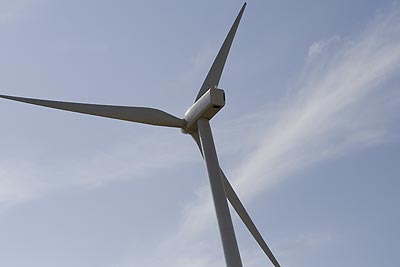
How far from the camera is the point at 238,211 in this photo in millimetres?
30469

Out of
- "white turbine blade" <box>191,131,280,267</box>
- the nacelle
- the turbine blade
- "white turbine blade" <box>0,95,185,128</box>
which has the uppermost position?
the turbine blade

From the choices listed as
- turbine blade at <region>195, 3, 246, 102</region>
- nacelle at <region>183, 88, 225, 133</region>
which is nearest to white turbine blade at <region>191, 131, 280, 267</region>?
nacelle at <region>183, 88, 225, 133</region>

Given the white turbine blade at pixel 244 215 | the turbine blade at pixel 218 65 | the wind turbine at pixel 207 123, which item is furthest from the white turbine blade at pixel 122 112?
the white turbine blade at pixel 244 215

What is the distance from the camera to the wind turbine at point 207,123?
81.1 ft

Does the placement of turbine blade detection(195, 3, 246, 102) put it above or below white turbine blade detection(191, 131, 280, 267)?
above

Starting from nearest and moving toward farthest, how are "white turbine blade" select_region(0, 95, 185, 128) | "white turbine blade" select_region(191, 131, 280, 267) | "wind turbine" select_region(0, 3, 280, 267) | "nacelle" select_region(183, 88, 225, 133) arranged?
"wind turbine" select_region(0, 3, 280, 267)
"white turbine blade" select_region(0, 95, 185, 128)
"nacelle" select_region(183, 88, 225, 133)
"white turbine blade" select_region(191, 131, 280, 267)

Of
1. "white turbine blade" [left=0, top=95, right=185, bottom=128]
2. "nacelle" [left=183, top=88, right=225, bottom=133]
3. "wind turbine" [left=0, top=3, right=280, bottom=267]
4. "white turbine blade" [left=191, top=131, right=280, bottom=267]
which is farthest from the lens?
"white turbine blade" [left=191, top=131, right=280, bottom=267]

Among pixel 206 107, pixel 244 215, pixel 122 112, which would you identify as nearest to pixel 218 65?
pixel 206 107

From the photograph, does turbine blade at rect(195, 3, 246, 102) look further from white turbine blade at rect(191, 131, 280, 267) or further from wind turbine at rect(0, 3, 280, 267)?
white turbine blade at rect(191, 131, 280, 267)

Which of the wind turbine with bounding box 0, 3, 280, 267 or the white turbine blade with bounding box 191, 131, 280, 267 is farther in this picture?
the white turbine blade with bounding box 191, 131, 280, 267

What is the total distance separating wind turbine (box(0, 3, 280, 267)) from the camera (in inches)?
973

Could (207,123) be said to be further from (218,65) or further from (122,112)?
(218,65)

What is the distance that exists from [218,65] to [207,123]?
16.1ft

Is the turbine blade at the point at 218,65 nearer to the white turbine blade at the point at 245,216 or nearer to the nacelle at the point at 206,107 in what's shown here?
the nacelle at the point at 206,107
